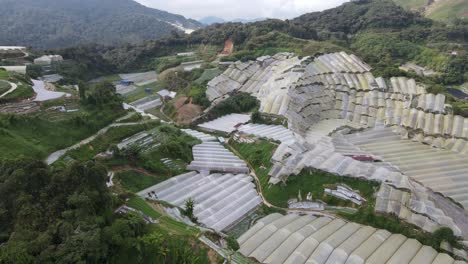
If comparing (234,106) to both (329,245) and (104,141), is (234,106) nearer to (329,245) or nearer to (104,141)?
(104,141)

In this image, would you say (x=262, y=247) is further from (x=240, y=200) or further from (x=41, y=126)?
(x=41, y=126)

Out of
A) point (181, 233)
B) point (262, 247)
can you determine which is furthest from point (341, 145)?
point (181, 233)

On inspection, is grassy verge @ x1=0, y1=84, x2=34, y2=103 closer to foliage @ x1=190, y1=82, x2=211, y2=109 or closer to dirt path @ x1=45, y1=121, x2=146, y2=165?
dirt path @ x1=45, y1=121, x2=146, y2=165

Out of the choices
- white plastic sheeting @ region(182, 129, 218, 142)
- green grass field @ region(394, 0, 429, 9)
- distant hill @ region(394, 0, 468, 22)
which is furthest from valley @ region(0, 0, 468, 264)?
green grass field @ region(394, 0, 429, 9)

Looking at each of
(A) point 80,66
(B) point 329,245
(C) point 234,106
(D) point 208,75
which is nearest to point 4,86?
(C) point 234,106

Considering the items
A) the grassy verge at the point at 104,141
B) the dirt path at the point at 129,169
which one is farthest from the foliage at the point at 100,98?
the dirt path at the point at 129,169
